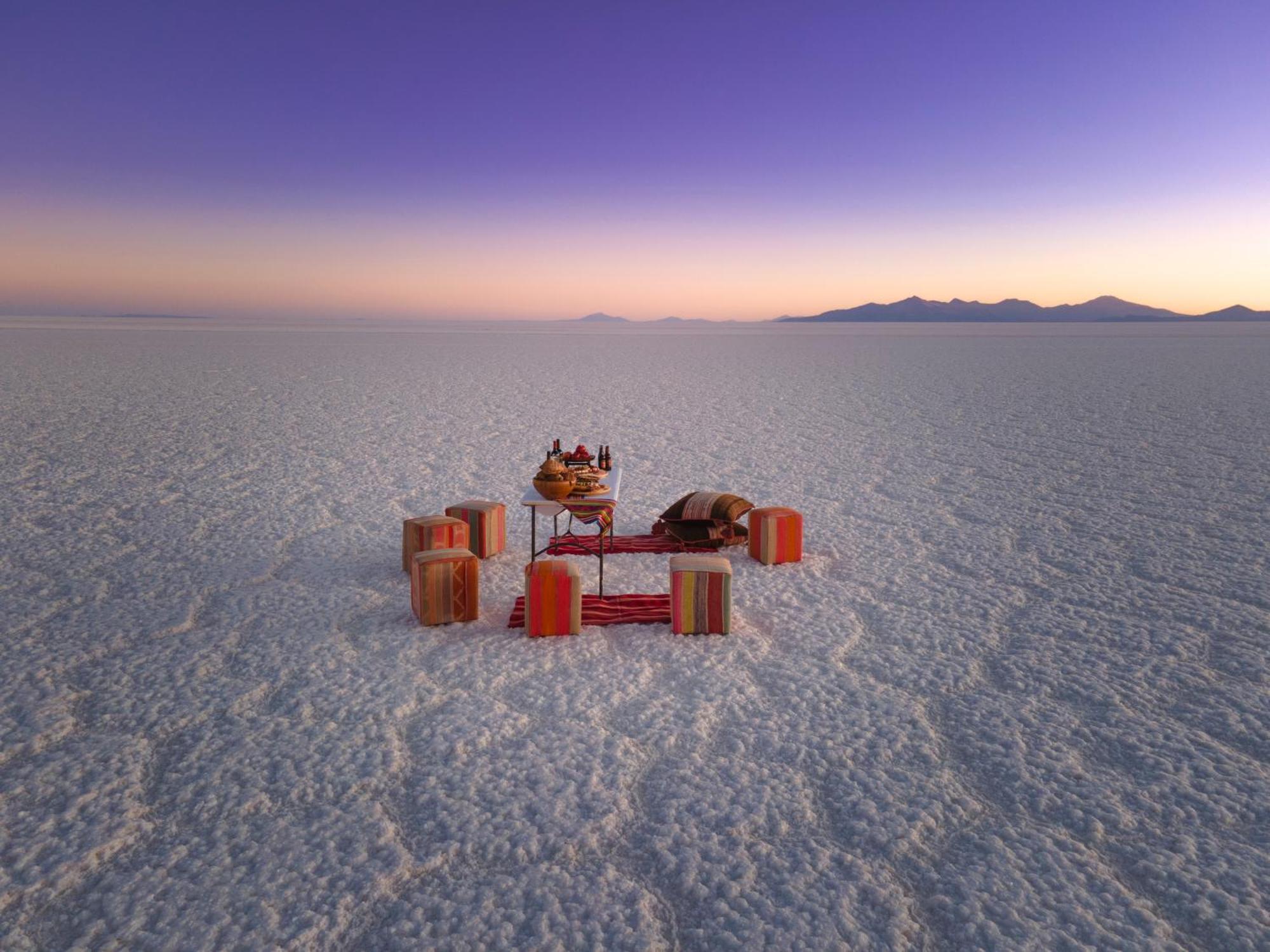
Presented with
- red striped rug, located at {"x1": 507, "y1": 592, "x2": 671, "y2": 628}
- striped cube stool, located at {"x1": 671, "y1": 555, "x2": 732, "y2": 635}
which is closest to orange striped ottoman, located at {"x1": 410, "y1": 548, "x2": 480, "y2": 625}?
red striped rug, located at {"x1": 507, "y1": 592, "x2": 671, "y2": 628}

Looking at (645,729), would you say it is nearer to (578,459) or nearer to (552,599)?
(552,599)

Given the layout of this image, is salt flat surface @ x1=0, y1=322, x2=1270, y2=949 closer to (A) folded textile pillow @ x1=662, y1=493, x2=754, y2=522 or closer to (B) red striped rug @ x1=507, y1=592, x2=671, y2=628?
(B) red striped rug @ x1=507, y1=592, x2=671, y2=628

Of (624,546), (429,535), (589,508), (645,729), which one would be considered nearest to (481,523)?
(429,535)

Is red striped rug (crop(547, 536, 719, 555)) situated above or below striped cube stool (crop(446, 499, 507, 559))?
below

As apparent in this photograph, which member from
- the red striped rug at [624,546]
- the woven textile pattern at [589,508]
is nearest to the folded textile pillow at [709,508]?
the red striped rug at [624,546]

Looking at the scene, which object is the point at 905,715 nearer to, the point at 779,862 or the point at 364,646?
the point at 779,862

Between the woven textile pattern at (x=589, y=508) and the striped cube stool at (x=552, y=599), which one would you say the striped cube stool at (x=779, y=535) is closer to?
the woven textile pattern at (x=589, y=508)
